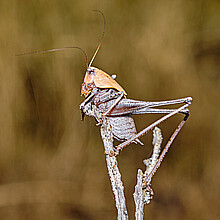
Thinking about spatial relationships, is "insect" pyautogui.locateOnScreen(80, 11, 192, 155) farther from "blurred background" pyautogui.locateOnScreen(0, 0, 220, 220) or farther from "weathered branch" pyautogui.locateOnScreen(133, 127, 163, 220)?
"blurred background" pyautogui.locateOnScreen(0, 0, 220, 220)

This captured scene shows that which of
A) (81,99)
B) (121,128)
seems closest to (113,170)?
(121,128)

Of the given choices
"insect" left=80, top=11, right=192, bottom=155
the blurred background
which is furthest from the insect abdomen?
the blurred background

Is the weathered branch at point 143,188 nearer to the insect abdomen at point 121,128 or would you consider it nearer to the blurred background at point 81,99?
the insect abdomen at point 121,128

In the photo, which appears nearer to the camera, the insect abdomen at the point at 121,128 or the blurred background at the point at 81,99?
the insect abdomen at the point at 121,128

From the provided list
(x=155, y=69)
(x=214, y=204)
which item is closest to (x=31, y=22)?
(x=155, y=69)

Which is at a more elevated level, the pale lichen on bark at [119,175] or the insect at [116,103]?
the insect at [116,103]

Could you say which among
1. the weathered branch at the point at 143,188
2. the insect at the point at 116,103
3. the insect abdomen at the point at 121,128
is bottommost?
the weathered branch at the point at 143,188

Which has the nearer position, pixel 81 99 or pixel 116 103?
pixel 116 103

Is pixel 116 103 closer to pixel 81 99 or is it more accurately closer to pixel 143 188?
pixel 143 188

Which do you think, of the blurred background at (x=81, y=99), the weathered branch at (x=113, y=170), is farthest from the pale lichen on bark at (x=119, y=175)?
the blurred background at (x=81, y=99)

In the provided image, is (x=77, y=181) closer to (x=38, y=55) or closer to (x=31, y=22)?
(x=38, y=55)
